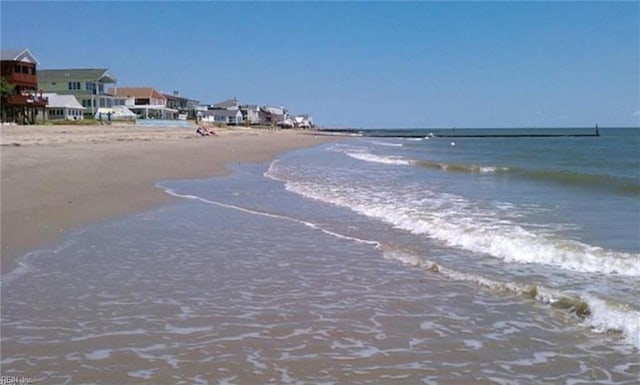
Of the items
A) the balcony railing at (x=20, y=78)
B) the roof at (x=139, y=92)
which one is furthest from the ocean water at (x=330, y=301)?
the roof at (x=139, y=92)

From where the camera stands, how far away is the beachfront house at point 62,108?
7069 centimetres

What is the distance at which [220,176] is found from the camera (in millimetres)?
23312

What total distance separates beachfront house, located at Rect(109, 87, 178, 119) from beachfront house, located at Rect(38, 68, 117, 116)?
1369 cm

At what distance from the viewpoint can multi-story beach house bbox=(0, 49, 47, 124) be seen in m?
55.5

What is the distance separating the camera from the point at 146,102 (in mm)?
106062

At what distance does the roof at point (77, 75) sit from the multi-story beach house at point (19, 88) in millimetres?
18364

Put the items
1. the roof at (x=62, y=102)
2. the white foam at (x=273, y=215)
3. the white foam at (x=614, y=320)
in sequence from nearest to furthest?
the white foam at (x=614, y=320), the white foam at (x=273, y=215), the roof at (x=62, y=102)

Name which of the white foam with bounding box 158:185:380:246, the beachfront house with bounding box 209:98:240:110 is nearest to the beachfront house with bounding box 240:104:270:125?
the beachfront house with bounding box 209:98:240:110

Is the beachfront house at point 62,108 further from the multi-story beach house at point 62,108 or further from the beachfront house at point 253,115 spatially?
the beachfront house at point 253,115

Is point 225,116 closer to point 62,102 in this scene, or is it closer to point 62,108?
point 62,102

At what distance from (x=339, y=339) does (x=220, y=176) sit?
18290mm

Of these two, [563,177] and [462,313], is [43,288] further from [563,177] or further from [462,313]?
[563,177]

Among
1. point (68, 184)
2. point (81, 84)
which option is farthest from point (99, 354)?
point (81, 84)

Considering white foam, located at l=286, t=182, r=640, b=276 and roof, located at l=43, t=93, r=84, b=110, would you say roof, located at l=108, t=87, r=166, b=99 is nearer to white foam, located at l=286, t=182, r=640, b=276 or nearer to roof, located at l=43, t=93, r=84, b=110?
roof, located at l=43, t=93, r=84, b=110
